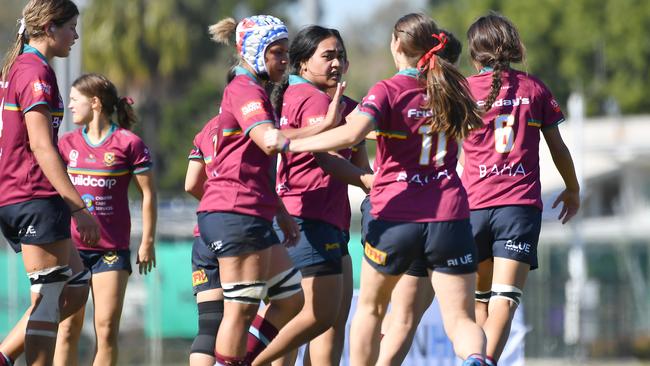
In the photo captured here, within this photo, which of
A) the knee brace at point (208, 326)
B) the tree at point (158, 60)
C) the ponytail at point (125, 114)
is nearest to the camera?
the knee brace at point (208, 326)

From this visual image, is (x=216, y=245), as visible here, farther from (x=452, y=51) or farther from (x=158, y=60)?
(x=158, y=60)

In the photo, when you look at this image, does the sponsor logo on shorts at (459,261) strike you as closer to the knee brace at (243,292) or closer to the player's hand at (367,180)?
the player's hand at (367,180)

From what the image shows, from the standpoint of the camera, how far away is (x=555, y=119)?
7906 millimetres

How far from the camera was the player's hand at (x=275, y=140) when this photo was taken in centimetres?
643

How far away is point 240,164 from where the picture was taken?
265 inches

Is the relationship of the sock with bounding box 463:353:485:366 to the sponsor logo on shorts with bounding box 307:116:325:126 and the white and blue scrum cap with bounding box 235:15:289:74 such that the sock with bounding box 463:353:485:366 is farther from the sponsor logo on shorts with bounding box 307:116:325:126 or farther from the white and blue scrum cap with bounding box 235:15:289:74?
the white and blue scrum cap with bounding box 235:15:289:74

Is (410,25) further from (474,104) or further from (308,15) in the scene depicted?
(308,15)

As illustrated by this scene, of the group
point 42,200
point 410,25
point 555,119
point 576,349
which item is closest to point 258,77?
point 410,25

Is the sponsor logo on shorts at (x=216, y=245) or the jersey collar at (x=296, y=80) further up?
the jersey collar at (x=296, y=80)

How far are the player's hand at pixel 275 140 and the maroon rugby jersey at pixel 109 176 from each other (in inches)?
98.5

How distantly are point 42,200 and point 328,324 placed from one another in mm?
1852

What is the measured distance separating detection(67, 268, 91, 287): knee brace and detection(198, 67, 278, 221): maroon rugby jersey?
118cm

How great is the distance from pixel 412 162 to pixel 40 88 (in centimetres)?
216

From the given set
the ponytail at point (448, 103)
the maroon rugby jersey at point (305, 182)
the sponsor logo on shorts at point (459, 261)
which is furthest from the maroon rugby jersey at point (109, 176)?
the sponsor logo on shorts at point (459, 261)
